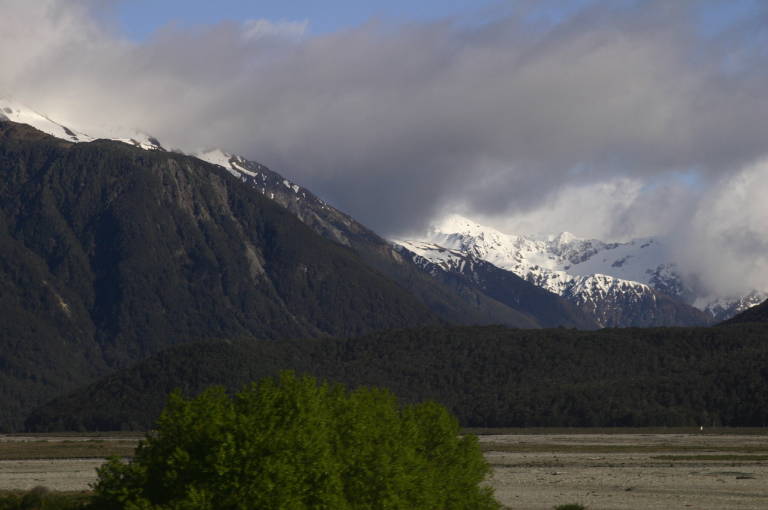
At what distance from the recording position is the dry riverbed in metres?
104

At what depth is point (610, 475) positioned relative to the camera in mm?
133375

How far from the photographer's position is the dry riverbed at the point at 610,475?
104 m

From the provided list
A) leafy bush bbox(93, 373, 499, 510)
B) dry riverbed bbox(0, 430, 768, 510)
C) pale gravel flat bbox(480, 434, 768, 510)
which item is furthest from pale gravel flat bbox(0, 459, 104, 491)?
leafy bush bbox(93, 373, 499, 510)

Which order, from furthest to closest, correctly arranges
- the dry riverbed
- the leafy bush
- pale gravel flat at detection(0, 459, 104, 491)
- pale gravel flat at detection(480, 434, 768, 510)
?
pale gravel flat at detection(0, 459, 104, 491)
the dry riverbed
pale gravel flat at detection(480, 434, 768, 510)
the leafy bush

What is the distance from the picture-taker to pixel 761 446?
19300 centimetres

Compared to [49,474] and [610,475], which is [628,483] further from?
[49,474]

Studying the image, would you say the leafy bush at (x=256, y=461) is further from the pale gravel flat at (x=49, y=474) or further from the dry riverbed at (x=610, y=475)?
the pale gravel flat at (x=49, y=474)

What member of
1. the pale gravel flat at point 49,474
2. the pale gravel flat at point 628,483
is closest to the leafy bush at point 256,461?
the pale gravel flat at point 628,483

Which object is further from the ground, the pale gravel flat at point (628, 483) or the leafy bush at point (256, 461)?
the leafy bush at point (256, 461)

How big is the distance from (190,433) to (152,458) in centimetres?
207

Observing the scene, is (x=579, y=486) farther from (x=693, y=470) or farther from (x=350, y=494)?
(x=350, y=494)

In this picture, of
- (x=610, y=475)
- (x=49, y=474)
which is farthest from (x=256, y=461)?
(x=49, y=474)

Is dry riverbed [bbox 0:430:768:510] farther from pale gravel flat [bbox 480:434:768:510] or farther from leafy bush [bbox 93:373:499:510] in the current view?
leafy bush [bbox 93:373:499:510]

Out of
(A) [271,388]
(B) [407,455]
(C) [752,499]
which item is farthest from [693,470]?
(A) [271,388]
